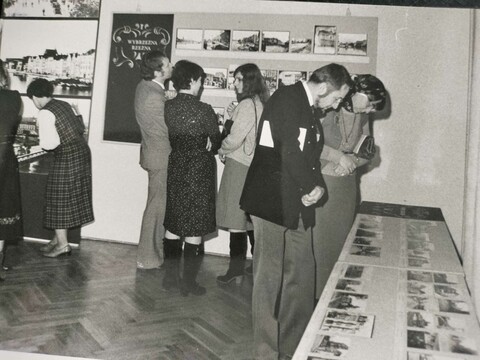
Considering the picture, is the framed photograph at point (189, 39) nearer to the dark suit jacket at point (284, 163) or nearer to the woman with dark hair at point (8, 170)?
the dark suit jacket at point (284, 163)

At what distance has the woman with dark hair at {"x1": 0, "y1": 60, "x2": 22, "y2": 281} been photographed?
6.59 feet

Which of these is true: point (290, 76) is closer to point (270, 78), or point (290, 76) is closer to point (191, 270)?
point (270, 78)

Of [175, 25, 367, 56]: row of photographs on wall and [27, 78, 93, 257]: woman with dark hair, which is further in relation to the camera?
[27, 78, 93, 257]: woman with dark hair

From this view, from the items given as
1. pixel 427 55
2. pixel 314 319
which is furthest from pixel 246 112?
pixel 314 319

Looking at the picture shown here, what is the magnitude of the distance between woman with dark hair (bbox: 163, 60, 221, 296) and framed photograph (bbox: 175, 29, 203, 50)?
8cm

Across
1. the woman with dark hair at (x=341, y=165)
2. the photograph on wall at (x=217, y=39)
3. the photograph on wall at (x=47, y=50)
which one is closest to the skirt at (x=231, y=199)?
the woman with dark hair at (x=341, y=165)

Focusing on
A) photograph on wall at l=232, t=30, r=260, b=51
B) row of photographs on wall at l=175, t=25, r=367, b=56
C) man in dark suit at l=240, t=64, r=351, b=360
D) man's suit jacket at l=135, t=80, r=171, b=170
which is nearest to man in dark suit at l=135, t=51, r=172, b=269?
man's suit jacket at l=135, t=80, r=171, b=170

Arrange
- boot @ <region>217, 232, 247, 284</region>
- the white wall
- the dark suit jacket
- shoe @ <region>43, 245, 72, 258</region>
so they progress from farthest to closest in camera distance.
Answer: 1. shoe @ <region>43, 245, 72, 258</region>
2. boot @ <region>217, 232, 247, 284</region>
3. the white wall
4. the dark suit jacket

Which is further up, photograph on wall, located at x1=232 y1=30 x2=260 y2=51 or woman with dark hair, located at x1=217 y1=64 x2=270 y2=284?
photograph on wall, located at x1=232 y1=30 x2=260 y2=51

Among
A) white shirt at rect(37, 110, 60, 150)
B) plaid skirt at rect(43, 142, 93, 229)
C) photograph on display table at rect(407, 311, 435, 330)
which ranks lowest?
photograph on display table at rect(407, 311, 435, 330)

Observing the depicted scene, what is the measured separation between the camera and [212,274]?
247cm

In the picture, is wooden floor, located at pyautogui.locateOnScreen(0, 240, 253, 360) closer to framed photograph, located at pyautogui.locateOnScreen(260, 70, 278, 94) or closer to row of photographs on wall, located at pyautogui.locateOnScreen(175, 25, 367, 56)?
framed photograph, located at pyautogui.locateOnScreen(260, 70, 278, 94)

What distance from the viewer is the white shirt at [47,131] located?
7.00 ft

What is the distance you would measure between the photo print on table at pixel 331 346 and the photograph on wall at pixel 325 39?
1.28 m
